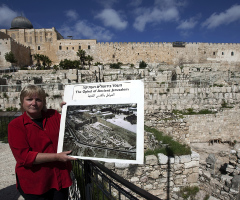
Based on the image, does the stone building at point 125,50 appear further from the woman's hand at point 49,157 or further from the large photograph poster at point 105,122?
the woman's hand at point 49,157

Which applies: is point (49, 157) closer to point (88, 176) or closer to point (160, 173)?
point (88, 176)

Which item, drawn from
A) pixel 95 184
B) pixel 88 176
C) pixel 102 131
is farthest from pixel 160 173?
pixel 102 131

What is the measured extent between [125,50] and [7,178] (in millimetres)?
38123

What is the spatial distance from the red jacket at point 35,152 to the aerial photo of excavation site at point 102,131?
218mm

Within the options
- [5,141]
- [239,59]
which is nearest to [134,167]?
[5,141]

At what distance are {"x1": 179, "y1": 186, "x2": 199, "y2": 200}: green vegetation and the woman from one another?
12.5 feet

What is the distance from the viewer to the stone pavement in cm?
343

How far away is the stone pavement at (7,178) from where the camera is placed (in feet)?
11.3

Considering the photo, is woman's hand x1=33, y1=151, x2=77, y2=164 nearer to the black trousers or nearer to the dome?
the black trousers

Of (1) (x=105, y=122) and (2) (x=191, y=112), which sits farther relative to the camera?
(2) (x=191, y=112)

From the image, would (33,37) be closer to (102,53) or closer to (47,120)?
(102,53)

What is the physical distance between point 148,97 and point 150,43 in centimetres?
3276

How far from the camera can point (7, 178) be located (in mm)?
4152

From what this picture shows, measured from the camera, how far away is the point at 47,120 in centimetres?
189
